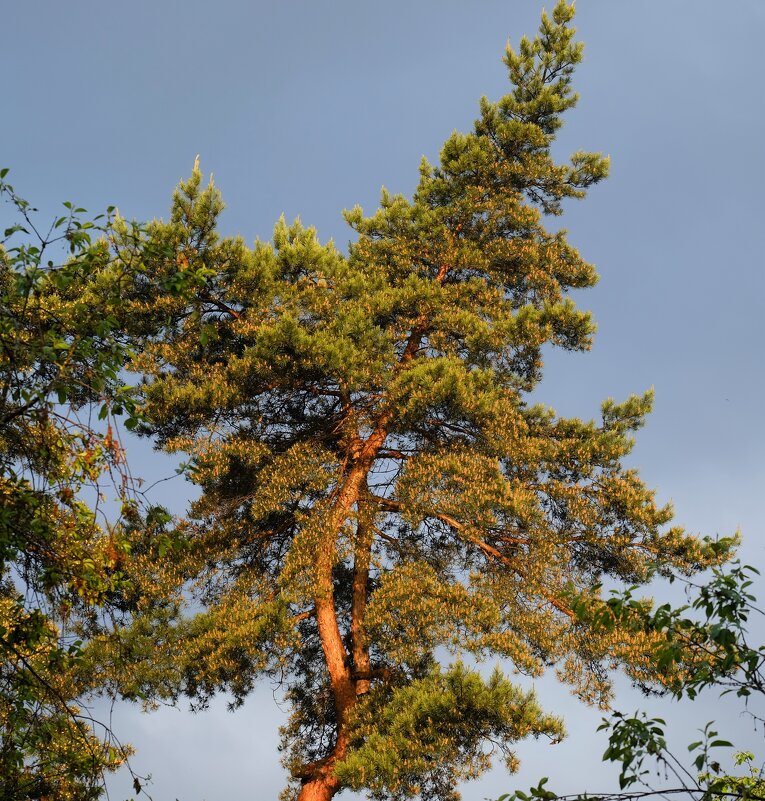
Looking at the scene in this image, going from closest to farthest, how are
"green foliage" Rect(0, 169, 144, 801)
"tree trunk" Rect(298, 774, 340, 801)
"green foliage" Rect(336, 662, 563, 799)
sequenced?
"green foliage" Rect(0, 169, 144, 801) → "green foliage" Rect(336, 662, 563, 799) → "tree trunk" Rect(298, 774, 340, 801)

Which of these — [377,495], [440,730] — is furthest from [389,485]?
[440,730]

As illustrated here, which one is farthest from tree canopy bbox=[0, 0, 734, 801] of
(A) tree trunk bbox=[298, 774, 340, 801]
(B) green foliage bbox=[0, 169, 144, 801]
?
(B) green foliage bbox=[0, 169, 144, 801]

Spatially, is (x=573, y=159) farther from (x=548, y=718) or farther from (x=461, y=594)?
(x=548, y=718)

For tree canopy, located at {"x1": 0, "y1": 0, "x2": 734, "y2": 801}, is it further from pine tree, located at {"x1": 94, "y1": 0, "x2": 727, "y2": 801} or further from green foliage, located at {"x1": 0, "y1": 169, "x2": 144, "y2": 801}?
green foliage, located at {"x1": 0, "y1": 169, "x2": 144, "y2": 801}

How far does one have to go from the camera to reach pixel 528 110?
70.1 feet

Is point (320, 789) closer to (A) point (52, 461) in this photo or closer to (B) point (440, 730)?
(B) point (440, 730)

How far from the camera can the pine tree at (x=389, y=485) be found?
14.9 meters

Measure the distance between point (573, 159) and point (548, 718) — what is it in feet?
43.4

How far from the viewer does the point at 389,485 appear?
1780 cm

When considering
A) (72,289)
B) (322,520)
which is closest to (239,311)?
Result: (72,289)

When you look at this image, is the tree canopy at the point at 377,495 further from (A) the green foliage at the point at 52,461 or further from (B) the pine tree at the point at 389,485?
(A) the green foliage at the point at 52,461

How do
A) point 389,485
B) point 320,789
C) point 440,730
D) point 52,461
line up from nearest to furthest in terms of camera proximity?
point 52,461 → point 440,730 → point 320,789 → point 389,485

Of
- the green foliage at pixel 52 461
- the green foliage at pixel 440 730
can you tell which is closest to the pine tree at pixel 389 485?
the green foliage at pixel 440 730

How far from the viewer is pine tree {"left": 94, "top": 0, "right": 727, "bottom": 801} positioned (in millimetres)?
14906
